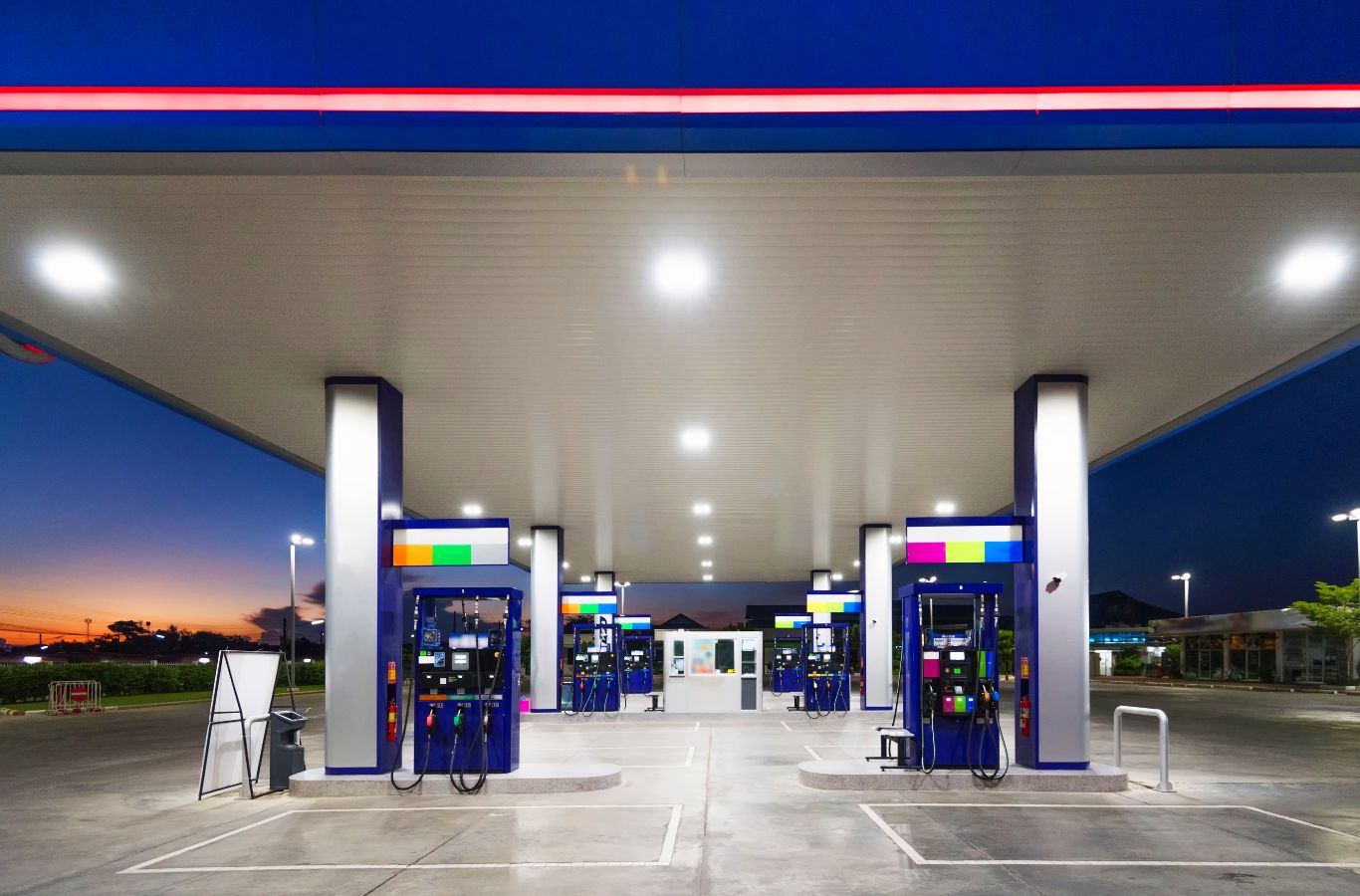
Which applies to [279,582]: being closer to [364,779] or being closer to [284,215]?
[364,779]

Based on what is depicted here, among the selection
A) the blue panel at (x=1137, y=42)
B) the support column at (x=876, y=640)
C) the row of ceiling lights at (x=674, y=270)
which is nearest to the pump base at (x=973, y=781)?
the row of ceiling lights at (x=674, y=270)

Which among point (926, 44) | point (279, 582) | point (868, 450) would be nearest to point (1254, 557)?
point (279, 582)

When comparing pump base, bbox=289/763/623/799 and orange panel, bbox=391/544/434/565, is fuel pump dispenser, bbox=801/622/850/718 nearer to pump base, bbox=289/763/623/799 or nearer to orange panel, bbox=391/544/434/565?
pump base, bbox=289/763/623/799

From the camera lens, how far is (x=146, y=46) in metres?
6.39

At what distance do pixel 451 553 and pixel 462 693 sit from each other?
5.40ft

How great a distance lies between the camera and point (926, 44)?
643 cm

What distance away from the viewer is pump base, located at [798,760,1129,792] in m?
12.3

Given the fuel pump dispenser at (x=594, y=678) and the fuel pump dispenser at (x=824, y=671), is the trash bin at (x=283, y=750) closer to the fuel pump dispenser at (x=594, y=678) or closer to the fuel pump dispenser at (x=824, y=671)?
the fuel pump dispenser at (x=594, y=678)

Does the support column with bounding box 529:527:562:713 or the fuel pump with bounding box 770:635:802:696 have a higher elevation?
the support column with bounding box 529:527:562:713

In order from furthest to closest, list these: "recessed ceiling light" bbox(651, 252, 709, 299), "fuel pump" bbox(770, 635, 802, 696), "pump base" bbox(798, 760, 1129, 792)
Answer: "fuel pump" bbox(770, 635, 802, 696) < "pump base" bbox(798, 760, 1129, 792) < "recessed ceiling light" bbox(651, 252, 709, 299)

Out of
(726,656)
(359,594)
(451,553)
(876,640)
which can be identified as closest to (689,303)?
(451,553)

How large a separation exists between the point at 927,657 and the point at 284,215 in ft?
28.5

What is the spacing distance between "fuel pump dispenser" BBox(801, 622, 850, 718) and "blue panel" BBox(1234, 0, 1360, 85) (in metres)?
21.3

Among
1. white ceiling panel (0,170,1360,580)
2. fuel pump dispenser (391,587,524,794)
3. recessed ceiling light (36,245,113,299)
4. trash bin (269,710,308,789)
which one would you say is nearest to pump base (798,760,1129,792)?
fuel pump dispenser (391,587,524,794)
